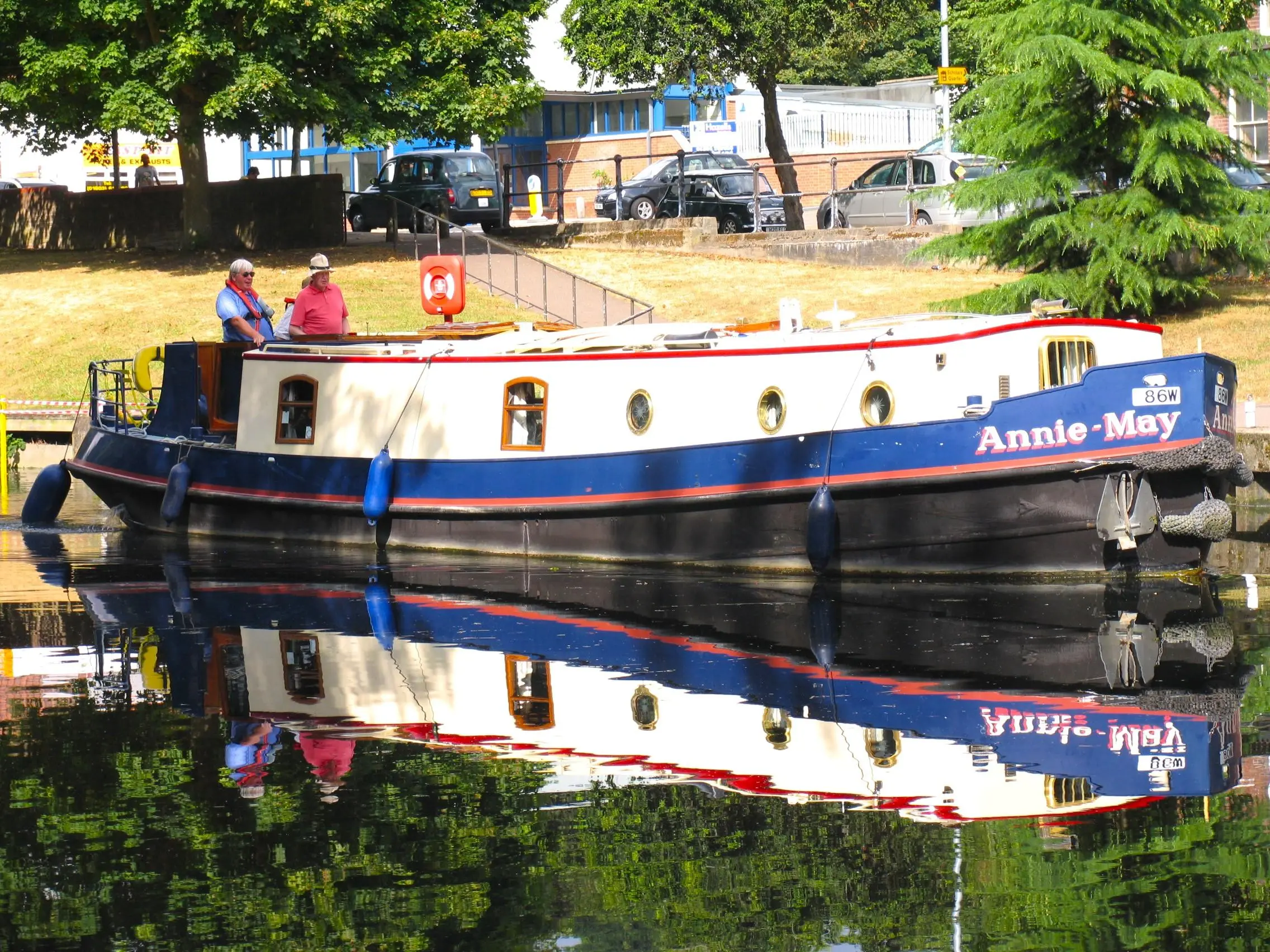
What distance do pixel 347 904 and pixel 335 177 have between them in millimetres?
28820

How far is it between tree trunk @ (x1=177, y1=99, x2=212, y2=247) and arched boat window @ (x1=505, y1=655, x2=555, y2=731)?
21827 mm

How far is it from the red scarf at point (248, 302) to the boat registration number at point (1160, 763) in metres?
11.9

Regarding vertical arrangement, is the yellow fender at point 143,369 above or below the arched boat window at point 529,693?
above

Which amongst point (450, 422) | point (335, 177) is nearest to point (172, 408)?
point (450, 422)

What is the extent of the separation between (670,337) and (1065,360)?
11.5ft

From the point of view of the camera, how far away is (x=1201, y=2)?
23.8 m

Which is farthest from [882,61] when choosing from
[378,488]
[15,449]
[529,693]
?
[529,693]

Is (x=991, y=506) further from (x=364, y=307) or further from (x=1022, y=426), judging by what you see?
(x=364, y=307)

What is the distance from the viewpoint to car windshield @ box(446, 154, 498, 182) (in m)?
36.2

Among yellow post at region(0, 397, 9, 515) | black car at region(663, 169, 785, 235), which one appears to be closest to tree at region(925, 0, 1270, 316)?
black car at region(663, 169, 785, 235)

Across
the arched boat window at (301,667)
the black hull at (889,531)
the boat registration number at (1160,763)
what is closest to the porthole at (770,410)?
the black hull at (889,531)

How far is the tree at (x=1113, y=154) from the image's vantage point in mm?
22938

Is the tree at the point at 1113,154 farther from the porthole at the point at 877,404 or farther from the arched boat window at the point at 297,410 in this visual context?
the arched boat window at the point at 297,410

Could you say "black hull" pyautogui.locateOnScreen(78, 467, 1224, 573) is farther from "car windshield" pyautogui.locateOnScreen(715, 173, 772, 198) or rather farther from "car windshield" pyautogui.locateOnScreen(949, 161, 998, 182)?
"car windshield" pyautogui.locateOnScreen(715, 173, 772, 198)
